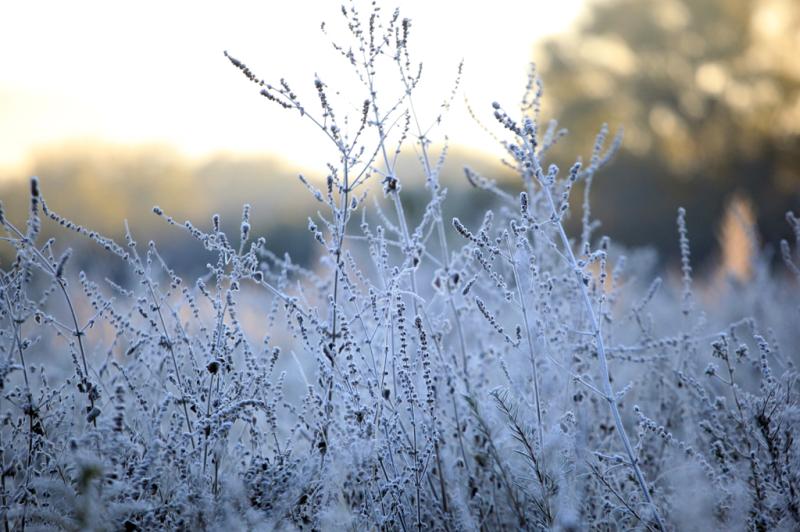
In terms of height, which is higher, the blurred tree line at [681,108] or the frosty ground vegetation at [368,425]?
the blurred tree line at [681,108]

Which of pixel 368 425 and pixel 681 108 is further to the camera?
pixel 681 108

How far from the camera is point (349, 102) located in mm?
2281

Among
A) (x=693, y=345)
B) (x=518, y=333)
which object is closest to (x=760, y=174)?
(x=693, y=345)

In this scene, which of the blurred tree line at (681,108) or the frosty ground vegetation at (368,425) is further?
the blurred tree line at (681,108)

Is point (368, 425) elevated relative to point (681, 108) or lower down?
lower down

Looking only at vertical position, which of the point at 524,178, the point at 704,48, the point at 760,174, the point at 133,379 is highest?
the point at 704,48

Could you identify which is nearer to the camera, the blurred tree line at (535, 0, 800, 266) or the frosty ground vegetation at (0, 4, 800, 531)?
the frosty ground vegetation at (0, 4, 800, 531)

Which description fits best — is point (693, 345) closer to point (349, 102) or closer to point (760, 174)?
point (349, 102)

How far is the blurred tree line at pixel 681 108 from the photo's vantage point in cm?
1930

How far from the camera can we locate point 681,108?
2139 cm

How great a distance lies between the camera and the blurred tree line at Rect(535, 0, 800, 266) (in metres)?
19.3

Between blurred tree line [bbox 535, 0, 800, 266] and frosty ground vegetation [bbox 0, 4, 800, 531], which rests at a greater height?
blurred tree line [bbox 535, 0, 800, 266]

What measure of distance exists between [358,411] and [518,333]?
533mm

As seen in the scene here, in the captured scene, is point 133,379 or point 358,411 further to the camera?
point 133,379
